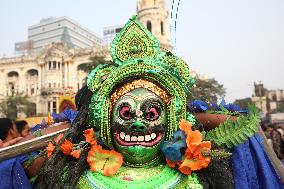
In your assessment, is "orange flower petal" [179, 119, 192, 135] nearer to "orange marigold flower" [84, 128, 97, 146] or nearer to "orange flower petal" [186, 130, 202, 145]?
"orange flower petal" [186, 130, 202, 145]

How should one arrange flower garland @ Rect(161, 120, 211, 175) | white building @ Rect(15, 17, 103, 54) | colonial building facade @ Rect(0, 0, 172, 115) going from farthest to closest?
white building @ Rect(15, 17, 103, 54)
colonial building facade @ Rect(0, 0, 172, 115)
flower garland @ Rect(161, 120, 211, 175)

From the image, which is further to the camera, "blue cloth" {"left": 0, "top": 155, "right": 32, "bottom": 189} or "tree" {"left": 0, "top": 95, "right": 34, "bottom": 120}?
"tree" {"left": 0, "top": 95, "right": 34, "bottom": 120}

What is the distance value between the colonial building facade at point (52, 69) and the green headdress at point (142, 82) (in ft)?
183

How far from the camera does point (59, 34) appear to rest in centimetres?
10981

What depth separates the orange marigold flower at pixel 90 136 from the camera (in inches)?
107

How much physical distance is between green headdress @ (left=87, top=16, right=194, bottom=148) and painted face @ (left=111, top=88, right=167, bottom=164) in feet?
0.19

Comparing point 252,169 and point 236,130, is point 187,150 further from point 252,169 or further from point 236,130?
point 252,169

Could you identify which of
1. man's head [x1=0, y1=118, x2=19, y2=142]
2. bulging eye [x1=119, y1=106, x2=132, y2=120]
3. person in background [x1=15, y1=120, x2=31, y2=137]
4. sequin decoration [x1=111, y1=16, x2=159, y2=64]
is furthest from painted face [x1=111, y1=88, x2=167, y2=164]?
person in background [x1=15, y1=120, x2=31, y2=137]

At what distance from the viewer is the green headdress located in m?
2.67

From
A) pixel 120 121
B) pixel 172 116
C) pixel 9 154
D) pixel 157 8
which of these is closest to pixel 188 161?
pixel 172 116

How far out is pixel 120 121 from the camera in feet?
8.59

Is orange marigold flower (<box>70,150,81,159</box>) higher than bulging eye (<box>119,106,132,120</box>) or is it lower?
lower

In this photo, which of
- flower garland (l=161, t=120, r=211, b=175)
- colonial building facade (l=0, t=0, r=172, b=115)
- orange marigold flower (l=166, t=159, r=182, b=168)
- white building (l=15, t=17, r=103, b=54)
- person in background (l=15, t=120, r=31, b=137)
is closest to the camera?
flower garland (l=161, t=120, r=211, b=175)

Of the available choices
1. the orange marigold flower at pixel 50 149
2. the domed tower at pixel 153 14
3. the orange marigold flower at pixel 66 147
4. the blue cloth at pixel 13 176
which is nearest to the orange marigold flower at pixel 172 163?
the orange marigold flower at pixel 66 147
